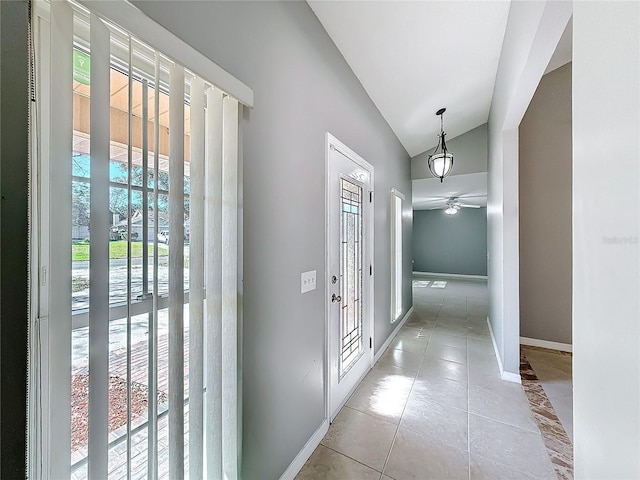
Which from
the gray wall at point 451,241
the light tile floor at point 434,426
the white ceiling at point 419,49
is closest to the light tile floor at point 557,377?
the light tile floor at point 434,426

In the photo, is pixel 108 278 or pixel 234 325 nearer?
pixel 108 278

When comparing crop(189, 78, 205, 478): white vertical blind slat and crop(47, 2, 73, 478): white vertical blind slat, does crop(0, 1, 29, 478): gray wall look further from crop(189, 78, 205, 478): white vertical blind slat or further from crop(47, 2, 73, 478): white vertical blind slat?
crop(189, 78, 205, 478): white vertical blind slat

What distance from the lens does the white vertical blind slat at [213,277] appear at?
1.05 m

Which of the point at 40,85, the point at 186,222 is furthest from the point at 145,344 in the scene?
the point at 40,85

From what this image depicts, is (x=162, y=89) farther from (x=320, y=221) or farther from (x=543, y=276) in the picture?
(x=543, y=276)

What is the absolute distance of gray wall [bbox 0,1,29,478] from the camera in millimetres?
429

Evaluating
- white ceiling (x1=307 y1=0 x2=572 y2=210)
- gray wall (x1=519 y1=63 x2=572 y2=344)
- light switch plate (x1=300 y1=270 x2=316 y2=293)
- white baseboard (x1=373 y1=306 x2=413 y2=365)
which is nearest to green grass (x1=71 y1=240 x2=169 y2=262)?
light switch plate (x1=300 y1=270 x2=316 y2=293)

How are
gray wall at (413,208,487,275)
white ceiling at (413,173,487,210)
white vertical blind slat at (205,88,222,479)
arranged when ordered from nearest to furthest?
white vertical blind slat at (205,88,222,479) → white ceiling at (413,173,487,210) → gray wall at (413,208,487,275)

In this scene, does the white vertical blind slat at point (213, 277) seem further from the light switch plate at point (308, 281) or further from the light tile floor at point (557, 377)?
the light tile floor at point (557, 377)

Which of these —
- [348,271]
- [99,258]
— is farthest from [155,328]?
[348,271]

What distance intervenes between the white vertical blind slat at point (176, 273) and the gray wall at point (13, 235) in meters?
0.42

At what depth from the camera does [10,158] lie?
0.44 metres

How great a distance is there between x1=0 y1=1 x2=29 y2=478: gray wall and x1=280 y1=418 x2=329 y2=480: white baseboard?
4.72 ft
